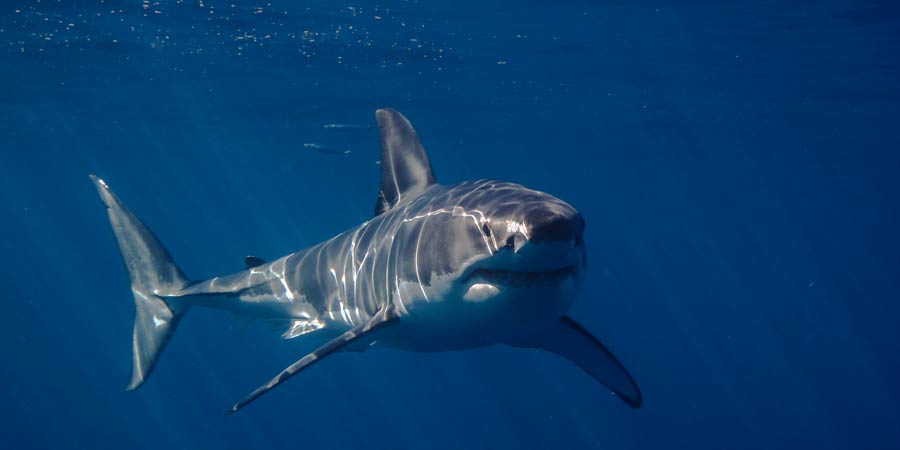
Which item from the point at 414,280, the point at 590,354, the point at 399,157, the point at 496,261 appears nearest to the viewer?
the point at 496,261

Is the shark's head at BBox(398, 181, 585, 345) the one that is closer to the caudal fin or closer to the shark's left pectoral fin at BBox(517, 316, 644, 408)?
the shark's left pectoral fin at BBox(517, 316, 644, 408)

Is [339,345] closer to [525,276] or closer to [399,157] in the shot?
[525,276]

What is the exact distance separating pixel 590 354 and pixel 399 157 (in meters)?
3.03

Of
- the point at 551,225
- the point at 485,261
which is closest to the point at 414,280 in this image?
the point at 485,261

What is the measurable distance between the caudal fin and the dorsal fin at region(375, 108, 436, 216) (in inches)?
132

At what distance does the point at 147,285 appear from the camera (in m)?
7.80

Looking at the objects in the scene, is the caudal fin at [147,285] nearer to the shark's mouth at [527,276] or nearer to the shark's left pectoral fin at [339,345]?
the shark's left pectoral fin at [339,345]

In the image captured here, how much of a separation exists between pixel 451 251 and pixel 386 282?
1.39 m


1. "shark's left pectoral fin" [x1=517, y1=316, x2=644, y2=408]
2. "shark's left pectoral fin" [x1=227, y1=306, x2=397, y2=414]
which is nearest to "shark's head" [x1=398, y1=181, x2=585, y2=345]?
"shark's left pectoral fin" [x1=227, y1=306, x2=397, y2=414]

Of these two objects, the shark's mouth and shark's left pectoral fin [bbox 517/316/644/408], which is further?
shark's left pectoral fin [bbox 517/316/644/408]

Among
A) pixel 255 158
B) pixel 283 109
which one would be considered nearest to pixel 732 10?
pixel 283 109

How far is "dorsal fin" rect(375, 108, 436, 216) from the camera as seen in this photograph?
656 cm

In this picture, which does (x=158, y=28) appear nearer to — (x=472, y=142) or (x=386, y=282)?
(x=386, y=282)

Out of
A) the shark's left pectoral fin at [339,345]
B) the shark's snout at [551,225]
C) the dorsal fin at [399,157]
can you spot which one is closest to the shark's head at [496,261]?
the shark's snout at [551,225]
